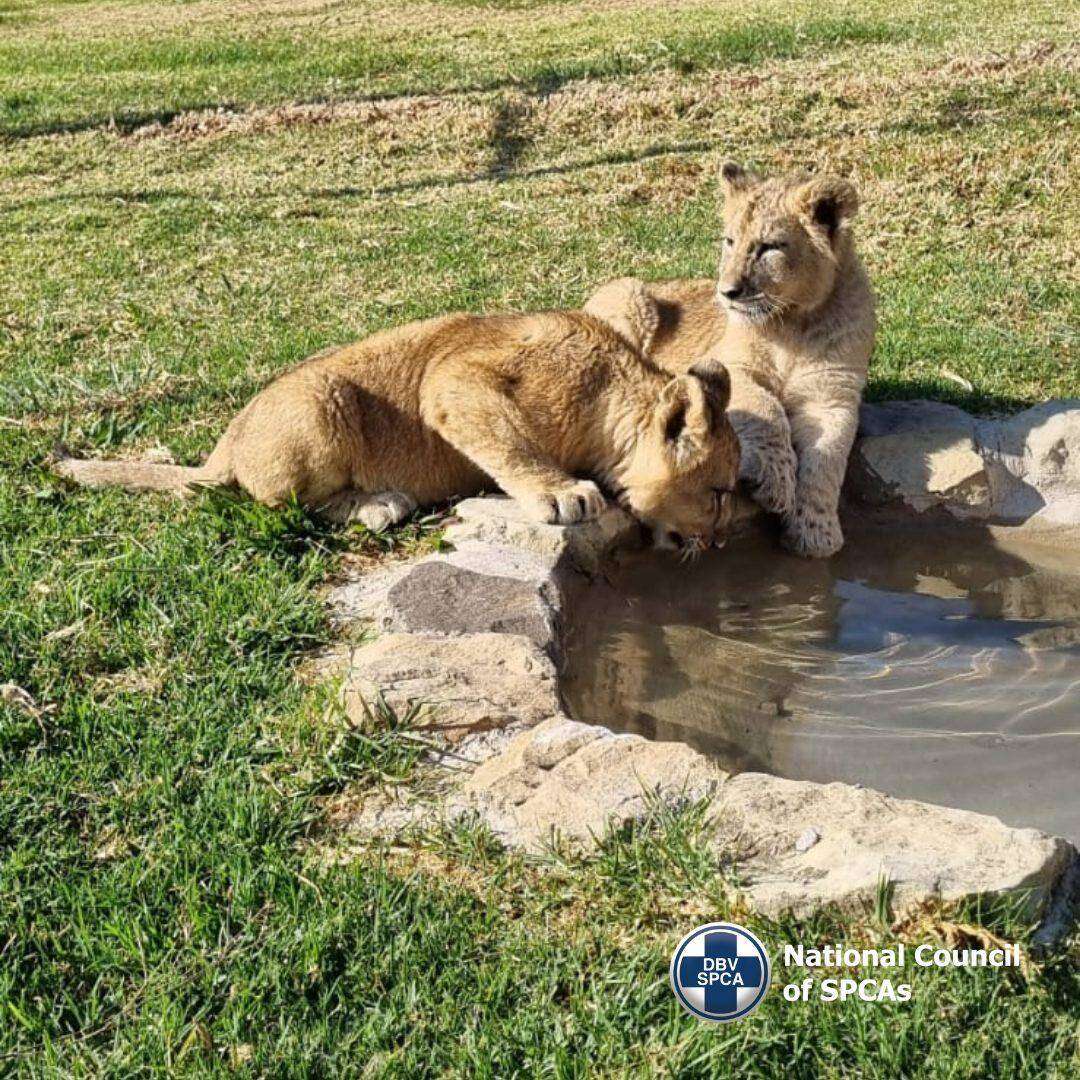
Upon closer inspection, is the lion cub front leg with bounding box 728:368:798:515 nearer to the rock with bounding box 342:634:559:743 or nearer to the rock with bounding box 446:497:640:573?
the rock with bounding box 446:497:640:573

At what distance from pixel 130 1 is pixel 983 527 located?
23043 mm

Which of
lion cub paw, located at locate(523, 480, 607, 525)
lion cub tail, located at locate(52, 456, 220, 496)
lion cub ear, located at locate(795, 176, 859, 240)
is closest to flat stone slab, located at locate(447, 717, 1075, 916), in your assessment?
lion cub paw, located at locate(523, 480, 607, 525)

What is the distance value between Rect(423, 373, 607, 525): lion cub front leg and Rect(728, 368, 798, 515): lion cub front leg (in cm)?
81

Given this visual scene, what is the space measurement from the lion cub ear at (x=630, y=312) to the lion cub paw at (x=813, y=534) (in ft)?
5.26

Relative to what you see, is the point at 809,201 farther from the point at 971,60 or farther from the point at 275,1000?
the point at 971,60

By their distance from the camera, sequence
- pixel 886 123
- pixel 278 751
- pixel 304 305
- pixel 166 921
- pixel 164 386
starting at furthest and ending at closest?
pixel 886 123
pixel 304 305
pixel 164 386
pixel 278 751
pixel 166 921

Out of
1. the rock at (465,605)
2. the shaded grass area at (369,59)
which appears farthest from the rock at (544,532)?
the shaded grass area at (369,59)

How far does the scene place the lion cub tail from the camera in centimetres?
654

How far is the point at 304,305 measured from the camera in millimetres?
9805

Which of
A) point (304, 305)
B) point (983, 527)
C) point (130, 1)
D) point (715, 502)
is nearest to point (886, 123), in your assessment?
point (304, 305)

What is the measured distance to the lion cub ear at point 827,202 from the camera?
6.93 m

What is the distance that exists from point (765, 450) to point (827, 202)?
4.21 ft

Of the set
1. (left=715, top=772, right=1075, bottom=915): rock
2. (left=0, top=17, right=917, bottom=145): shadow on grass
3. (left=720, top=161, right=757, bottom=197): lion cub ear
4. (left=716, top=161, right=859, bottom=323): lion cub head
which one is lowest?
(left=715, top=772, right=1075, bottom=915): rock

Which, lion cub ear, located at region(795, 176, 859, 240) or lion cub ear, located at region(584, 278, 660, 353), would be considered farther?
lion cub ear, located at region(584, 278, 660, 353)
